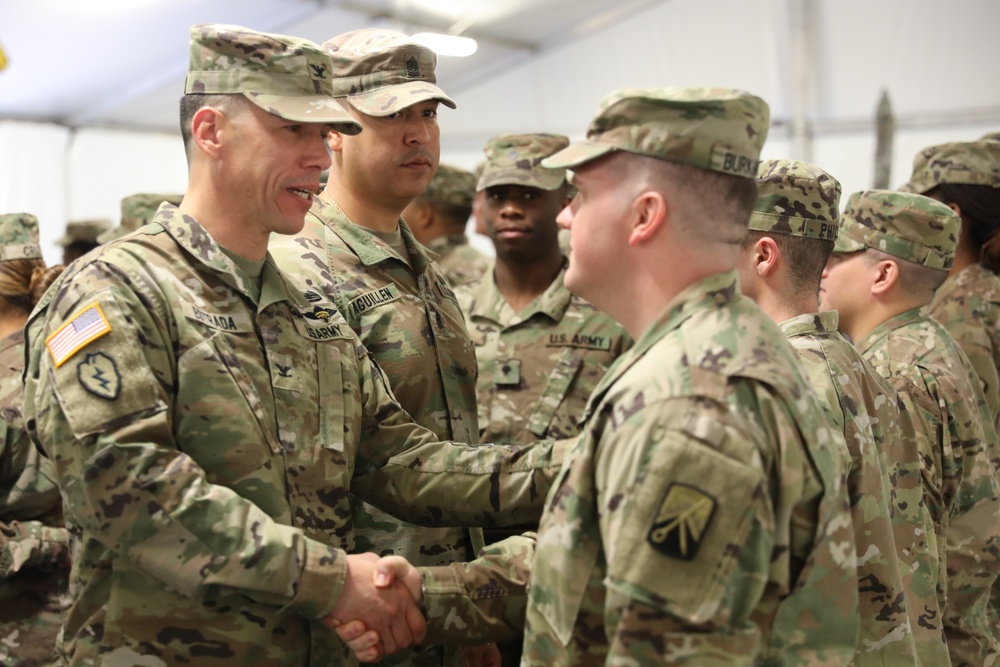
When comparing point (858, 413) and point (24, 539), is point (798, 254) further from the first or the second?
point (24, 539)

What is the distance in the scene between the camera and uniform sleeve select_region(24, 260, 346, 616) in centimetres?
209

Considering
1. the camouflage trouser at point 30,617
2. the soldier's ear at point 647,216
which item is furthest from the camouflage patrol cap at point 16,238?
the soldier's ear at point 647,216

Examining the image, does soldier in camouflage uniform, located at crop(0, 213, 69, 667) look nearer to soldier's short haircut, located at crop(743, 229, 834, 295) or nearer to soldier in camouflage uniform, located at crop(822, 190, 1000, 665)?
soldier's short haircut, located at crop(743, 229, 834, 295)

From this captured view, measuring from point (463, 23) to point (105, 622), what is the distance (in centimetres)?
840

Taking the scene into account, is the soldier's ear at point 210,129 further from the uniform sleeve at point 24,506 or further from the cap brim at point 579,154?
the uniform sleeve at point 24,506

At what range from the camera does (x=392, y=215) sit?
3150 millimetres

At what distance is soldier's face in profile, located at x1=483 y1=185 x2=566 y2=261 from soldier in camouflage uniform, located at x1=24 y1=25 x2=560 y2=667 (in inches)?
80.5

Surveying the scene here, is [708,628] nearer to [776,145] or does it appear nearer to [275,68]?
[275,68]

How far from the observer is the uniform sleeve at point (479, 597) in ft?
8.38

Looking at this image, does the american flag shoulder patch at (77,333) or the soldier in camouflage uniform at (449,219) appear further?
the soldier in camouflage uniform at (449,219)

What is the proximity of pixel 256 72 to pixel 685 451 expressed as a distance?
133 centimetres

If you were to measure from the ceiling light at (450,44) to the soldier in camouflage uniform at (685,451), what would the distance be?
309 inches

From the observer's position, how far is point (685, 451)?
5.72 feet

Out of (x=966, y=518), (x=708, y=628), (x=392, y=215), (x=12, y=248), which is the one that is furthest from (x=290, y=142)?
(x=966, y=518)
